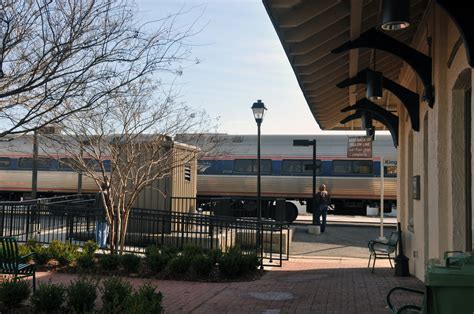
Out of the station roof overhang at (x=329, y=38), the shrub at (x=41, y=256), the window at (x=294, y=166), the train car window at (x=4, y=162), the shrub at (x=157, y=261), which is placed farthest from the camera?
the train car window at (x=4, y=162)

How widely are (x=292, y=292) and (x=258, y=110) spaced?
6.96m

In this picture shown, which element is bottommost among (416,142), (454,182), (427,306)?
(427,306)

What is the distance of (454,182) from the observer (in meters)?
6.30

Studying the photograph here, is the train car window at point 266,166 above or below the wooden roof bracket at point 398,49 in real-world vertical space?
below

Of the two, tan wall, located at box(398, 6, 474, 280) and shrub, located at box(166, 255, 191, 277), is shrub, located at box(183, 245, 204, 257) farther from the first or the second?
tan wall, located at box(398, 6, 474, 280)

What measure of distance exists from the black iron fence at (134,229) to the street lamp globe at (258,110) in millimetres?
2863

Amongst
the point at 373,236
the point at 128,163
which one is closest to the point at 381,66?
the point at 128,163

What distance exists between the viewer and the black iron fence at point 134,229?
12352mm

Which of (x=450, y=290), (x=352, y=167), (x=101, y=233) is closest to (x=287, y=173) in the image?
(x=352, y=167)

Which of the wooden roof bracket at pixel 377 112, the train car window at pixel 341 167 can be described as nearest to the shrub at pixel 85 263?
the wooden roof bracket at pixel 377 112

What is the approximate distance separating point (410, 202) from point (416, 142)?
195cm

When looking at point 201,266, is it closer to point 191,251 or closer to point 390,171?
point 191,251

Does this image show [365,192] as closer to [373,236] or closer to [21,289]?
[373,236]

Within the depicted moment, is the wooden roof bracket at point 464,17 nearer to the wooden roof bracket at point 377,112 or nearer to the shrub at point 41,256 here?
the wooden roof bracket at point 377,112
